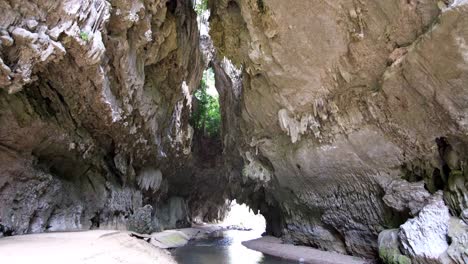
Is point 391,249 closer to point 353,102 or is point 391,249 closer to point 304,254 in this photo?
point 353,102

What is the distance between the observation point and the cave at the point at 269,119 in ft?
25.2

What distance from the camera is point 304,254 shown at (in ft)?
44.6

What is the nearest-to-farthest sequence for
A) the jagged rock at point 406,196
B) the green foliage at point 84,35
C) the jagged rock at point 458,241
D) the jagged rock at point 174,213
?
the jagged rock at point 458,241
the green foliage at point 84,35
the jagged rock at point 406,196
the jagged rock at point 174,213

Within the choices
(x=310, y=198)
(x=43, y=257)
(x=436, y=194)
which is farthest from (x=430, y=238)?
(x=43, y=257)

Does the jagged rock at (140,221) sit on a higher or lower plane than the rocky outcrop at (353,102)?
lower

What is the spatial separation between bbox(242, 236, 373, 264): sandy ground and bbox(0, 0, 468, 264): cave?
112mm

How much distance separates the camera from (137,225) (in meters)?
16.0

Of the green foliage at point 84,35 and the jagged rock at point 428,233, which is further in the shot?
the green foliage at point 84,35

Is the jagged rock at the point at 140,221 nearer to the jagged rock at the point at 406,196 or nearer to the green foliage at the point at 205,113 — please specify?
the green foliage at the point at 205,113

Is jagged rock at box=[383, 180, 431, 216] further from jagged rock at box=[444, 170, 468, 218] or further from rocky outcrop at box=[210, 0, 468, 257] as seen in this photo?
jagged rock at box=[444, 170, 468, 218]

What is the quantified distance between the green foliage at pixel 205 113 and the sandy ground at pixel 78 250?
49.0 ft

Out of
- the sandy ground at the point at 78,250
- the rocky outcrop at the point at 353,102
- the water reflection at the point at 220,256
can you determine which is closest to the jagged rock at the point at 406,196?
the rocky outcrop at the point at 353,102

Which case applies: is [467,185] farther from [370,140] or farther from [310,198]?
[310,198]

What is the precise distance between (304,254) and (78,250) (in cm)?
933
